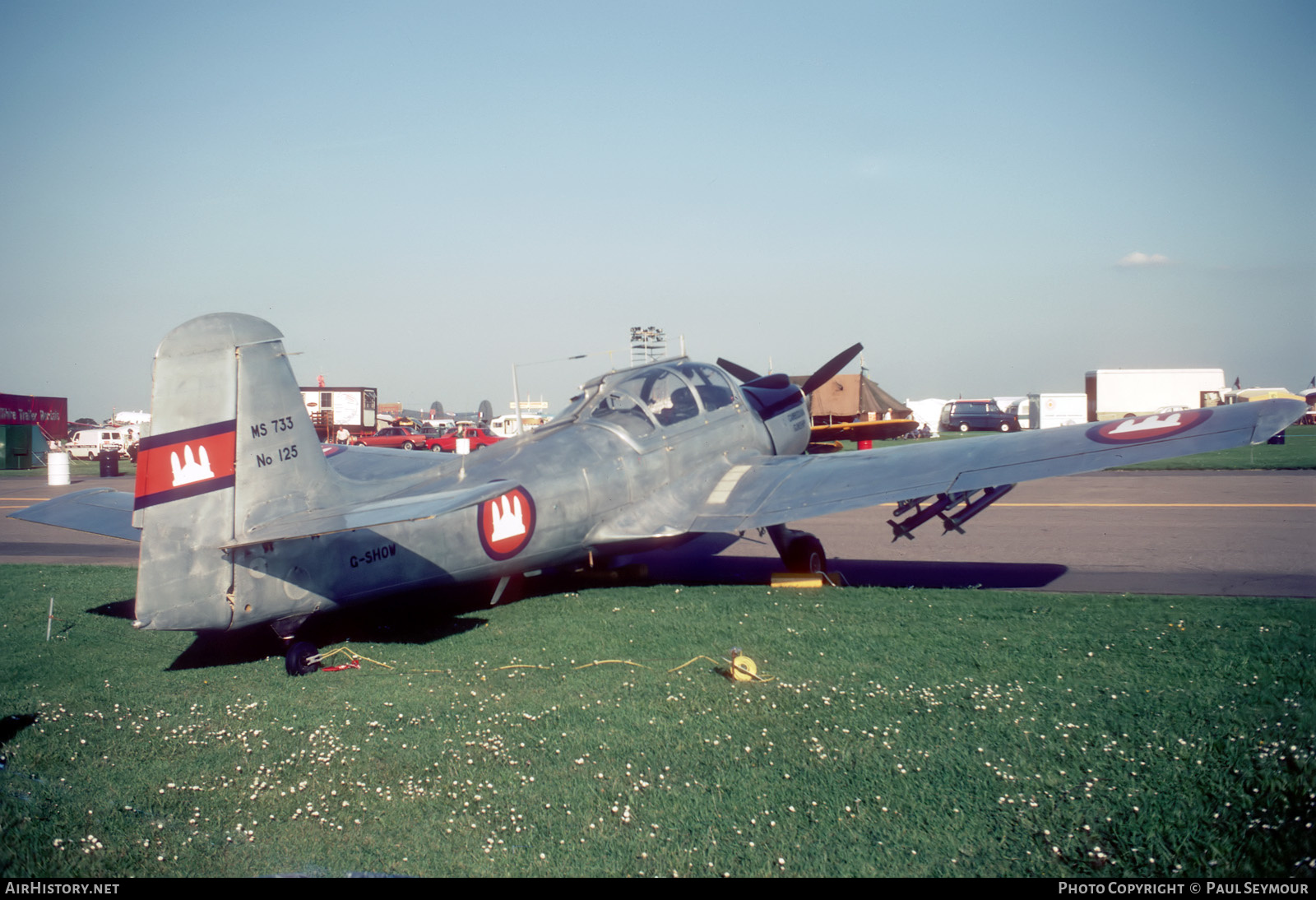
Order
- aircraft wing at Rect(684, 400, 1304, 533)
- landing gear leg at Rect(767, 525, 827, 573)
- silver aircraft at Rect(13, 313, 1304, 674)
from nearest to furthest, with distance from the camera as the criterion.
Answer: silver aircraft at Rect(13, 313, 1304, 674) < aircraft wing at Rect(684, 400, 1304, 533) < landing gear leg at Rect(767, 525, 827, 573)

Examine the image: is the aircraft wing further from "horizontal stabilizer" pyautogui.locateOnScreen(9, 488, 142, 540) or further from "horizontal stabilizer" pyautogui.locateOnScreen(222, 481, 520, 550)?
"horizontal stabilizer" pyautogui.locateOnScreen(9, 488, 142, 540)

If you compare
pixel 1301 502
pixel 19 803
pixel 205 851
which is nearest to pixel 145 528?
pixel 19 803

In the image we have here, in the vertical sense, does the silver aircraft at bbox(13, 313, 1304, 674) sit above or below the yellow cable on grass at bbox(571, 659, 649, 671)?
above

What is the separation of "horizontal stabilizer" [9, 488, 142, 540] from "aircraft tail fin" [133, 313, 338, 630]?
265 centimetres

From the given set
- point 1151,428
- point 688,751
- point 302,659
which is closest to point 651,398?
point 302,659

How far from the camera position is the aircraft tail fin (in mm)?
5871

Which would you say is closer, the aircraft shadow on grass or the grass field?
the grass field

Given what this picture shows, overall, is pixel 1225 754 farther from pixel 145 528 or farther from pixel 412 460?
pixel 412 460

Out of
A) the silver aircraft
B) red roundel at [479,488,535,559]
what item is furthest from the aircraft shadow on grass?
red roundel at [479,488,535,559]

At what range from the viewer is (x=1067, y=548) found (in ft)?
39.6

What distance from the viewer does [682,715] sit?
17.1 feet

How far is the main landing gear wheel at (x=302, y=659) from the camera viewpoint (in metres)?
6.40

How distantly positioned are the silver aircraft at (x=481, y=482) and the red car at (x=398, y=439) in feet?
127

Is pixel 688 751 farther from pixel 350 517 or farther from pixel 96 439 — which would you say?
pixel 96 439
